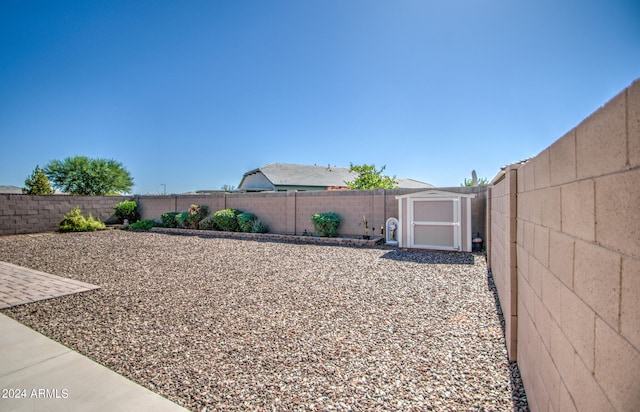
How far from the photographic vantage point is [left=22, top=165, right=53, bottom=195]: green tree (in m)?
26.3

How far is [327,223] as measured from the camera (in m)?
13.0

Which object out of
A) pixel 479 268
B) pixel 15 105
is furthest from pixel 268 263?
pixel 15 105

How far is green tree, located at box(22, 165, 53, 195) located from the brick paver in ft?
81.2

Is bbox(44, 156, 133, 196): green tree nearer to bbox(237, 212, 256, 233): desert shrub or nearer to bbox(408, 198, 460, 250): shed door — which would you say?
bbox(237, 212, 256, 233): desert shrub

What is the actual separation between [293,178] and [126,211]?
44.0 ft

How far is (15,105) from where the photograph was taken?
16.0 m

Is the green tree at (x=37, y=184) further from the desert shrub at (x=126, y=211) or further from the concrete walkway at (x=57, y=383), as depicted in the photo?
the concrete walkway at (x=57, y=383)

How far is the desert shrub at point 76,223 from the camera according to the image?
670 inches

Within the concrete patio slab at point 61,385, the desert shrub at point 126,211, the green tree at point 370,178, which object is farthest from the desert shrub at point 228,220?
the concrete patio slab at point 61,385

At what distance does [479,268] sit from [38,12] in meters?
15.9

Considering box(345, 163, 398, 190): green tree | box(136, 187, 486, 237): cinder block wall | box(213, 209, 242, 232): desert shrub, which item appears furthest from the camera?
box(345, 163, 398, 190): green tree

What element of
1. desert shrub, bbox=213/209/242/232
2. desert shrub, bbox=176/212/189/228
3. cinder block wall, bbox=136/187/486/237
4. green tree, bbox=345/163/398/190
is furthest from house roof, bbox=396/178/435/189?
desert shrub, bbox=176/212/189/228

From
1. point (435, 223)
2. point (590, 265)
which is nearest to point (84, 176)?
point (435, 223)

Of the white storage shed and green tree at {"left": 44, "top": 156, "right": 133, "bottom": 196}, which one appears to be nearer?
the white storage shed
